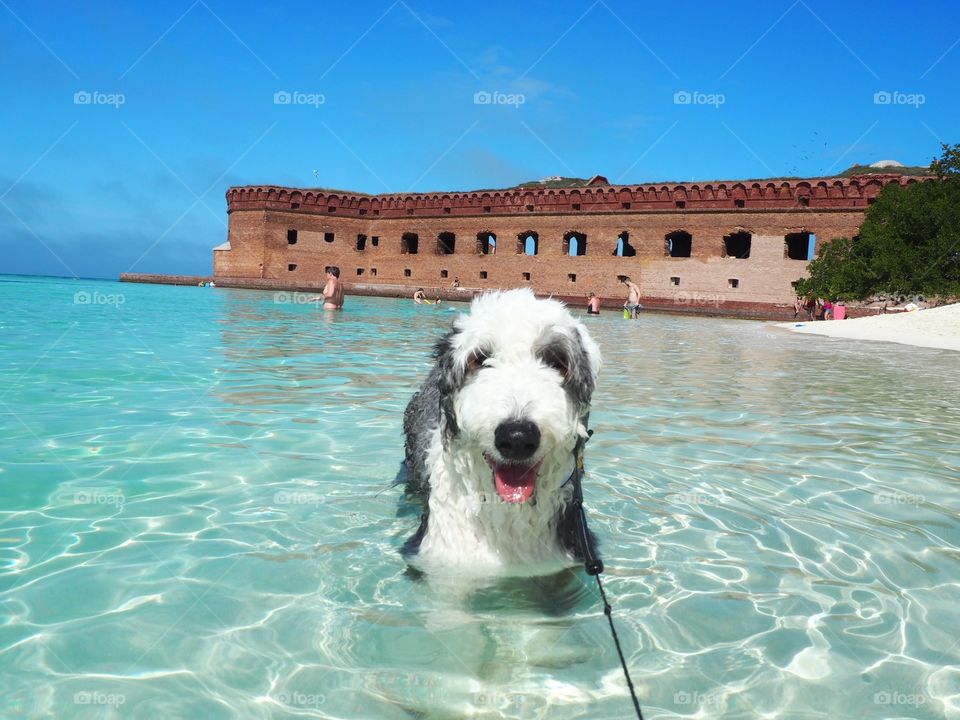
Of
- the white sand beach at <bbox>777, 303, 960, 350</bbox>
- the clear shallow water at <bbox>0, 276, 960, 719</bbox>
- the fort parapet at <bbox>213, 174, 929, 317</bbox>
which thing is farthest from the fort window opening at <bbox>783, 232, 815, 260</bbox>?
the clear shallow water at <bbox>0, 276, 960, 719</bbox>

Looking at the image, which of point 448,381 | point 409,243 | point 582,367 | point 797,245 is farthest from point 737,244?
point 448,381

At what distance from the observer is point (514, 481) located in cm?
194

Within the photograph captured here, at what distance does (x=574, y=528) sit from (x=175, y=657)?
1.24m

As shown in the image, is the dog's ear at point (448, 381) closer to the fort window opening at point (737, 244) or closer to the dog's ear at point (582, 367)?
the dog's ear at point (582, 367)

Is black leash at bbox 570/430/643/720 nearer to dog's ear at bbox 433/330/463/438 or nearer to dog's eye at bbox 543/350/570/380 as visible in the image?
dog's eye at bbox 543/350/570/380

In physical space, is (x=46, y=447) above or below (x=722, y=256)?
below

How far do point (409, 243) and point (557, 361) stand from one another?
42.5 meters

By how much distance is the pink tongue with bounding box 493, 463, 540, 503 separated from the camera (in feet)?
6.31

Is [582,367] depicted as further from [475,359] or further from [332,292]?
[332,292]

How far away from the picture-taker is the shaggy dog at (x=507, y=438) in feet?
6.01

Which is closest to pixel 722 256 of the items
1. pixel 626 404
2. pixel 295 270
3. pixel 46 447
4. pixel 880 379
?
pixel 295 270

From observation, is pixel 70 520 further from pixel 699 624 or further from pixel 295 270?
pixel 295 270

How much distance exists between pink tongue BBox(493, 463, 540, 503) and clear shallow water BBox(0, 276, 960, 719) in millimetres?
435

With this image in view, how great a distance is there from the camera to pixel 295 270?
42562mm
